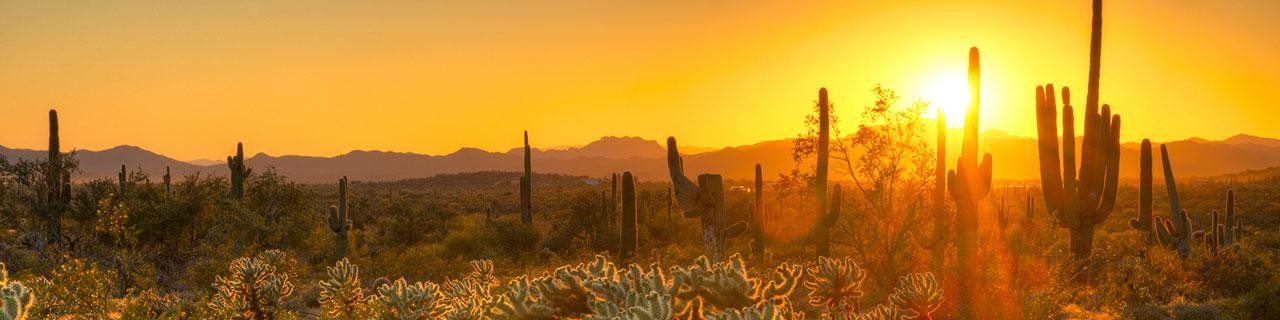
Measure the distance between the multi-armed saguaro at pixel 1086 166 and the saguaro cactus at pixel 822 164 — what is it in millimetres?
4815

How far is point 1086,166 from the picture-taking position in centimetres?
1759

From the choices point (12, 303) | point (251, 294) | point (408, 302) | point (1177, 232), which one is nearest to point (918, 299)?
point (408, 302)

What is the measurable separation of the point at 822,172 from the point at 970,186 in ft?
13.9

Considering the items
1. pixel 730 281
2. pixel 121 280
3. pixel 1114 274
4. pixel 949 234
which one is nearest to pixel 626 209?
pixel 949 234

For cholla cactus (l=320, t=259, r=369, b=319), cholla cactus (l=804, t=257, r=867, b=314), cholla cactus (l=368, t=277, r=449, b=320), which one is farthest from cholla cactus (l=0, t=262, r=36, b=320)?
cholla cactus (l=804, t=257, r=867, b=314)

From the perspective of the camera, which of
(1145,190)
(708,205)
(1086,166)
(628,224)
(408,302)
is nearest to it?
(408,302)

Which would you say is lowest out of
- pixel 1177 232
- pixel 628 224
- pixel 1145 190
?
pixel 1177 232

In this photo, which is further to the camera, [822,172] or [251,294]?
[822,172]

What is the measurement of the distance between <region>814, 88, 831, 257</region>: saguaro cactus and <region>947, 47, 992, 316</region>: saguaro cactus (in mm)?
2941

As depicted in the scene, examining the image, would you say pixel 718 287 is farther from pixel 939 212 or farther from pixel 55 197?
pixel 55 197

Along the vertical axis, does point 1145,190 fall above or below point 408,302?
A: below

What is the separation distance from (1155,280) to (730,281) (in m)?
15.8

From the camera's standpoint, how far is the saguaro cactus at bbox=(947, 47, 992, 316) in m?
15.2

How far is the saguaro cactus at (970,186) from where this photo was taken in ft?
49.9
